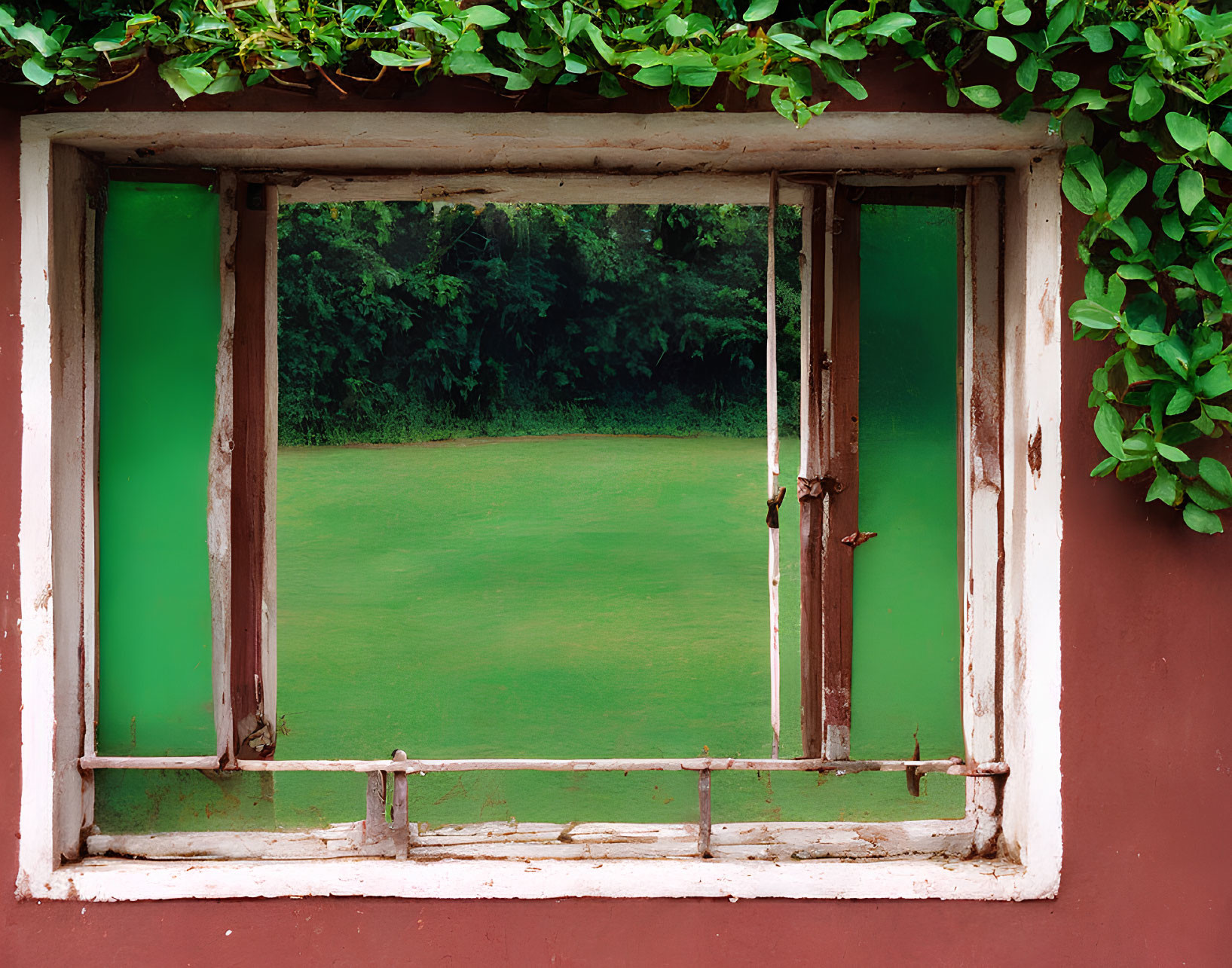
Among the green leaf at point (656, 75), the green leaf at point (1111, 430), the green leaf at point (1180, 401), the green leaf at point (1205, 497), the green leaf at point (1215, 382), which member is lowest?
the green leaf at point (1205, 497)

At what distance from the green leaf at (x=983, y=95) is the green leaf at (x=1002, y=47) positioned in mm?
68

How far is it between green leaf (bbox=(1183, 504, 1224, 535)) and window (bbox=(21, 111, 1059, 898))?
0.24 meters

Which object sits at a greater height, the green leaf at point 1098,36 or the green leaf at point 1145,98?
the green leaf at point 1098,36

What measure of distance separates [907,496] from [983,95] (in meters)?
0.85

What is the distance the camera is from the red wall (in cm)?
172

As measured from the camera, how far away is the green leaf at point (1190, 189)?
1.55 metres

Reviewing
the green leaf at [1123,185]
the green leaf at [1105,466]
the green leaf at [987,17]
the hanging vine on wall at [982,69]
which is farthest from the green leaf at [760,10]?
the green leaf at [1105,466]

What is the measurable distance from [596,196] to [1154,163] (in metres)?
1.16

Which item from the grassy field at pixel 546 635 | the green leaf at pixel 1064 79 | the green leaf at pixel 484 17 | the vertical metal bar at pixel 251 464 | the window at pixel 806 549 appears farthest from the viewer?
the grassy field at pixel 546 635

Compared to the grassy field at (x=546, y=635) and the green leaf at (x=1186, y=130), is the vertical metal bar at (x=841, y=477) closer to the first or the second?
the grassy field at (x=546, y=635)

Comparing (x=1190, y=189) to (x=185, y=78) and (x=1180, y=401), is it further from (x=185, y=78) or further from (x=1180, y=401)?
(x=185, y=78)

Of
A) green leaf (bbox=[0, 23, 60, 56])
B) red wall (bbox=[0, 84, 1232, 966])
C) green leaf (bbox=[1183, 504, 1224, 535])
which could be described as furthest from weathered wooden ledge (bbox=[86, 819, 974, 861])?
green leaf (bbox=[0, 23, 60, 56])

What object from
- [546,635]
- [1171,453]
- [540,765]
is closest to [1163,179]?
[1171,453]

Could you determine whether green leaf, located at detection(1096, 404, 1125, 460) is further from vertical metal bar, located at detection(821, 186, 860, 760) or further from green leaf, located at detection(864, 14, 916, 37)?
green leaf, located at detection(864, 14, 916, 37)
